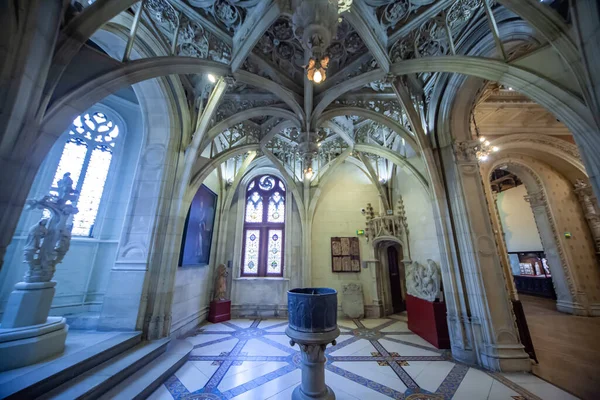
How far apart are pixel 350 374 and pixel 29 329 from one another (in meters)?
4.07

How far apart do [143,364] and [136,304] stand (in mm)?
914

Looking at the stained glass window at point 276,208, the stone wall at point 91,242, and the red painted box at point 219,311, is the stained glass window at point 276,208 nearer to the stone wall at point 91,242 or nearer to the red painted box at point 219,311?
the red painted box at point 219,311

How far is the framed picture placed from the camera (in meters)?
4.89

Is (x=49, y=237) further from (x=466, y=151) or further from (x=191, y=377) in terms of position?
(x=466, y=151)

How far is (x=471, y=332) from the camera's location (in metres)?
3.43

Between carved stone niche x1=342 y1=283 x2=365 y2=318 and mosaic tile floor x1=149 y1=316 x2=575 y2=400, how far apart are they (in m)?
1.68

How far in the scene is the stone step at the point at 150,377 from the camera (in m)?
2.36

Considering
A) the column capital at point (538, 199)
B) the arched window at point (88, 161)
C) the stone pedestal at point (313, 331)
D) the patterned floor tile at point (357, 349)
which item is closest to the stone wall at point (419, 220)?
the patterned floor tile at point (357, 349)

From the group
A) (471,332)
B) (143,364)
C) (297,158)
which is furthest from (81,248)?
(471,332)

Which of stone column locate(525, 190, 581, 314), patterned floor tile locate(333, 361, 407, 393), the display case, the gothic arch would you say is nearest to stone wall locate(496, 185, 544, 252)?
the display case

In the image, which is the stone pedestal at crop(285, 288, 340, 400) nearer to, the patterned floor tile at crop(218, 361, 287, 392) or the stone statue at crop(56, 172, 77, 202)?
the patterned floor tile at crop(218, 361, 287, 392)

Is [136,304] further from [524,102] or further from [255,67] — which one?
[524,102]

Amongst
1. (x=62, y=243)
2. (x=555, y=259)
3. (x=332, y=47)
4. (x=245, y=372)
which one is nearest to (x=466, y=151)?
(x=332, y=47)

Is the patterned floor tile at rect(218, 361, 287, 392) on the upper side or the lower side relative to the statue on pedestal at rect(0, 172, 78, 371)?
lower
